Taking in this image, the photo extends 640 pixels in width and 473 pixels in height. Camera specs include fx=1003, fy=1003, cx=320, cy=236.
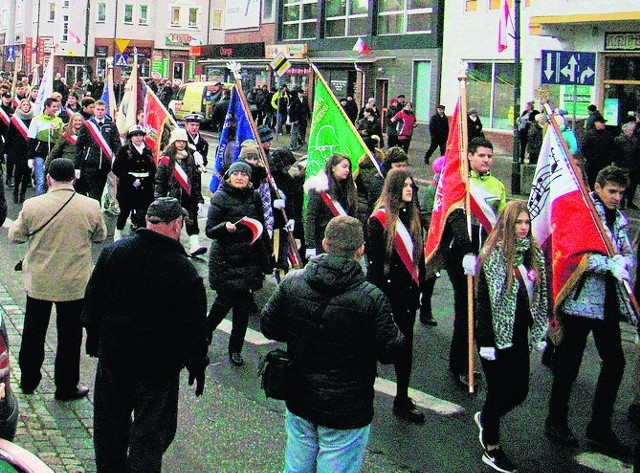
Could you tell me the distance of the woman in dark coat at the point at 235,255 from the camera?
8117 mm

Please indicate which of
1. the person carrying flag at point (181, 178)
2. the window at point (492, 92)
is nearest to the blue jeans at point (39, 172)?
the person carrying flag at point (181, 178)

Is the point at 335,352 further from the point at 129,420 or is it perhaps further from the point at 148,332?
the point at 129,420

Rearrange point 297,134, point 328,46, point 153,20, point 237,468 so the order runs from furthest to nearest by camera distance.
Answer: point 153,20 < point 328,46 < point 297,134 < point 237,468

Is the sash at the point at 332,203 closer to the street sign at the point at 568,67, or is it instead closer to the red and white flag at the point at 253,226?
the red and white flag at the point at 253,226

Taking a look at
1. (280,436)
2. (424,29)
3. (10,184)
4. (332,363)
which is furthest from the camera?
(424,29)

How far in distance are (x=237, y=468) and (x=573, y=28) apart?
79.5 ft

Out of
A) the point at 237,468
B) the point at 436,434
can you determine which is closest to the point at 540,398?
the point at 436,434

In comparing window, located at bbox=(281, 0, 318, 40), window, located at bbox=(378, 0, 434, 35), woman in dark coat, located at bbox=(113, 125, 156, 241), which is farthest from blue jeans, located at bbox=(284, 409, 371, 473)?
window, located at bbox=(281, 0, 318, 40)

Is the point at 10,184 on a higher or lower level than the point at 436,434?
higher

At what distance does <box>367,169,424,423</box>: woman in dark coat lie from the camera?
23.1ft

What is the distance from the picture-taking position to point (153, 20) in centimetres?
7919

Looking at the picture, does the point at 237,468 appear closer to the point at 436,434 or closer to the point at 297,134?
the point at 436,434

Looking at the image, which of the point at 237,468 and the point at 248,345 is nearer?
the point at 237,468

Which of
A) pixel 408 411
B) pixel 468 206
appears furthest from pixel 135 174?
pixel 408 411
